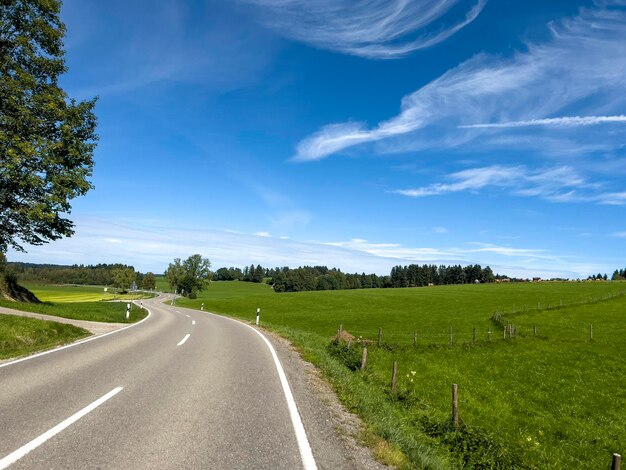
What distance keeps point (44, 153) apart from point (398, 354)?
23617 millimetres

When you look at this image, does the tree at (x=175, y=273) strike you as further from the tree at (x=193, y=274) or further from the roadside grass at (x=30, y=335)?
the roadside grass at (x=30, y=335)

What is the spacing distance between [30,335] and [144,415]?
1135 cm

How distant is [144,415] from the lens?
250 inches

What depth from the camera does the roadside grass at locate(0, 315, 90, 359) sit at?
12656mm

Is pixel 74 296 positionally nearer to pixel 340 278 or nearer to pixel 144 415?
pixel 144 415

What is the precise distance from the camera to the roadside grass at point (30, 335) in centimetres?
1266

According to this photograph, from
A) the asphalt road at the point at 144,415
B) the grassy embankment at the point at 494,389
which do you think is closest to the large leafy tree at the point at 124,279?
the grassy embankment at the point at 494,389

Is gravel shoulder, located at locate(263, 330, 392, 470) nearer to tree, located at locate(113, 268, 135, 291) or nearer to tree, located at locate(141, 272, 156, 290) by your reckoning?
tree, located at locate(113, 268, 135, 291)

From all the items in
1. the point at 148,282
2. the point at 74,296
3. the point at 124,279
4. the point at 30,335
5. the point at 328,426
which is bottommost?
the point at 74,296

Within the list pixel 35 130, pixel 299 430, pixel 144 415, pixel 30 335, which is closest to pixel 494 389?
pixel 299 430

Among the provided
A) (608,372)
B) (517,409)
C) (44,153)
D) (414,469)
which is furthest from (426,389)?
(44,153)

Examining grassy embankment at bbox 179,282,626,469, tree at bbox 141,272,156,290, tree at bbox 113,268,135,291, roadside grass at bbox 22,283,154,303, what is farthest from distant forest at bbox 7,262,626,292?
grassy embankment at bbox 179,282,626,469

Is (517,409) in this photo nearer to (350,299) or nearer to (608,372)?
(608,372)

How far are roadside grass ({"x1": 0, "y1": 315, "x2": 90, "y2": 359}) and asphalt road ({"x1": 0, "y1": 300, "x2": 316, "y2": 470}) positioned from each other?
221 centimetres
